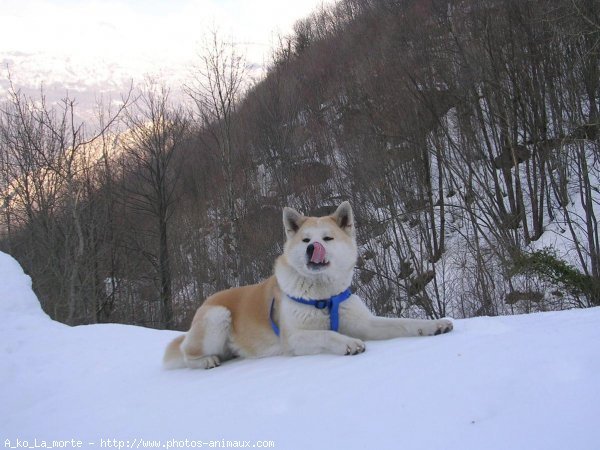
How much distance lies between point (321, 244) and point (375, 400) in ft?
6.37

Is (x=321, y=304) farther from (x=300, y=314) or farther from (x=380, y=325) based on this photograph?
(x=380, y=325)

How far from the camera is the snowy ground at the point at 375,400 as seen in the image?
1.80 m

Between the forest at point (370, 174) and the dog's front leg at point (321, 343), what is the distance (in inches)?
334

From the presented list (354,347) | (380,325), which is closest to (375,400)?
(354,347)

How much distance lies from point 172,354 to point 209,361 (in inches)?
22.6

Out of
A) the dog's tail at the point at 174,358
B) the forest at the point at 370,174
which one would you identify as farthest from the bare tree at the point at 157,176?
the dog's tail at the point at 174,358

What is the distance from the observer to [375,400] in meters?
2.20

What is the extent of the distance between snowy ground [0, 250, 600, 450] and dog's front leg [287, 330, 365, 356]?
11 cm

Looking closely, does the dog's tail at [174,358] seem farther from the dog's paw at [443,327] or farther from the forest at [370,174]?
the forest at [370,174]

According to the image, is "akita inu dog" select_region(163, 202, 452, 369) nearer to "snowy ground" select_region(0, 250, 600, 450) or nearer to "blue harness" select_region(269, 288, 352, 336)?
"blue harness" select_region(269, 288, 352, 336)

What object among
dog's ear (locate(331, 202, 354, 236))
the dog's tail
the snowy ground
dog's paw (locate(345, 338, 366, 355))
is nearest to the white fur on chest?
the snowy ground

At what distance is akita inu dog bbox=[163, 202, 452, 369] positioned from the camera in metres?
3.73

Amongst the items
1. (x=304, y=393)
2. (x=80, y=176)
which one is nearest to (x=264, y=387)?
(x=304, y=393)

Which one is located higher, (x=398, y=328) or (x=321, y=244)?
(x=321, y=244)
